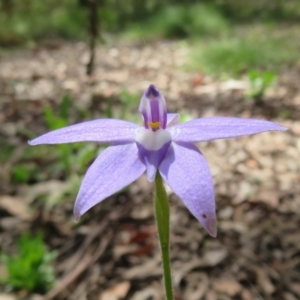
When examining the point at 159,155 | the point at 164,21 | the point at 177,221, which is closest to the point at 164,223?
the point at 159,155

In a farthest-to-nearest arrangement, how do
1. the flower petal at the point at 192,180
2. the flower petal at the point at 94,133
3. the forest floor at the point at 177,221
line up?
the forest floor at the point at 177,221 < the flower petal at the point at 94,133 < the flower petal at the point at 192,180

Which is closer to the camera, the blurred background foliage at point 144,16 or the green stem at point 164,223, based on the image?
the green stem at point 164,223

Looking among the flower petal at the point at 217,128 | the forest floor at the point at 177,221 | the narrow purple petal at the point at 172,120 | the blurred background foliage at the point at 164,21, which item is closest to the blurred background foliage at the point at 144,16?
the blurred background foliage at the point at 164,21

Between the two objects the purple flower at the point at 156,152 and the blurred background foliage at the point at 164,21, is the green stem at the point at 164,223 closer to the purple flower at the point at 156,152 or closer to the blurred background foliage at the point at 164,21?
the purple flower at the point at 156,152

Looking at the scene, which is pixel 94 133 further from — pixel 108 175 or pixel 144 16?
pixel 144 16

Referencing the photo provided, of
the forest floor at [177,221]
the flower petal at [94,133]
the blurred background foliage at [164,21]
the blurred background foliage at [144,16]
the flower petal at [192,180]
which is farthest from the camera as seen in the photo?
the blurred background foliage at [144,16]

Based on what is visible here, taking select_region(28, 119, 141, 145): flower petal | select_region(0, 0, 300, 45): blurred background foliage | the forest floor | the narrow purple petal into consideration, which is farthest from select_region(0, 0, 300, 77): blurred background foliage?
select_region(28, 119, 141, 145): flower petal

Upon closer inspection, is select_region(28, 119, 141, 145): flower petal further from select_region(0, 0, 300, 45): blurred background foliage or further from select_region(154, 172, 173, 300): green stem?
select_region(0, 0, 300, 45): blurred background foliage
